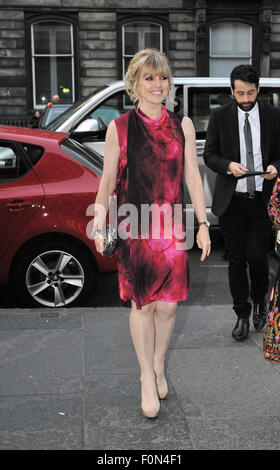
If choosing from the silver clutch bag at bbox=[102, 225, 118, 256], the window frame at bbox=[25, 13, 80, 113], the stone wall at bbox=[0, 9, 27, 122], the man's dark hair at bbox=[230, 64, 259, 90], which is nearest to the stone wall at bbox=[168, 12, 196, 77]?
the window frame at bbox=[25, 13, 80, 113]

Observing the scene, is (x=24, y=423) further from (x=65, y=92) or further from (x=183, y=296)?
(x=65, y=92)

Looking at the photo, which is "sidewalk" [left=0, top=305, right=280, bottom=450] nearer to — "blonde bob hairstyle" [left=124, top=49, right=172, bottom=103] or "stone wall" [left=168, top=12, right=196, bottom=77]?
"blonde bob hairstyle" [left=124, top=49, right=172, bottom=103]

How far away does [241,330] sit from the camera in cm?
448

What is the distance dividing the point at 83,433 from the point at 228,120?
237 cm

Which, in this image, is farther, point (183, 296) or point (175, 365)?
point (175, 365)

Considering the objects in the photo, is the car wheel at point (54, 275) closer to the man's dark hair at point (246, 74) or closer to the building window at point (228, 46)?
the man's dark hair at point (246, 74)

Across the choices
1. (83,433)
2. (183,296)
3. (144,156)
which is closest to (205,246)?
(183,296)

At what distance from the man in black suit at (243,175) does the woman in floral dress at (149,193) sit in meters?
1.12

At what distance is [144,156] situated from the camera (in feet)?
10.3

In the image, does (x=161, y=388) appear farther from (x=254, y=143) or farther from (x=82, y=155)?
(x=82, y=155)

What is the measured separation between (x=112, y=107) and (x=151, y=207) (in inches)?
193

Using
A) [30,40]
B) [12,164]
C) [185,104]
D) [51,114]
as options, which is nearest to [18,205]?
[12,164]

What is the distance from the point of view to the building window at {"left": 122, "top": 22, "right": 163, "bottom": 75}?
65.3 feet

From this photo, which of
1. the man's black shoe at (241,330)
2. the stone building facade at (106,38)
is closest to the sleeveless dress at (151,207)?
the man's black shoe at (241,330)
